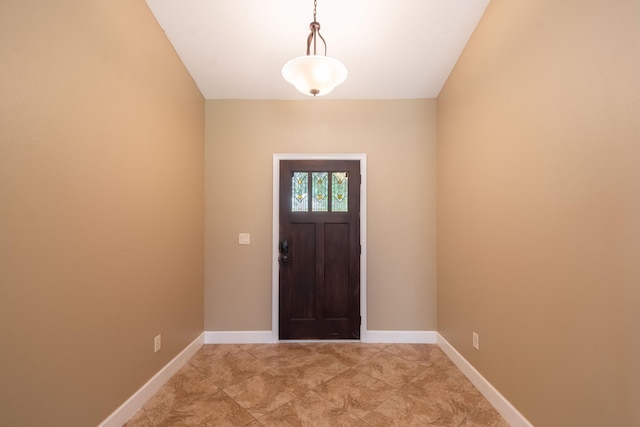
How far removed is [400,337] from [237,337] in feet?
6.11

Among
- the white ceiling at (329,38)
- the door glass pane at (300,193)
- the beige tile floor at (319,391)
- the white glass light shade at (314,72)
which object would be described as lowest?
the beige tile floor at (319,391)

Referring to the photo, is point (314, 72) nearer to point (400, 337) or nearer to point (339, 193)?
point (339, 193)

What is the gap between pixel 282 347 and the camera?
9.85 ft

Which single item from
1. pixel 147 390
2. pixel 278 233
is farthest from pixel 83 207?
pixel 278 233

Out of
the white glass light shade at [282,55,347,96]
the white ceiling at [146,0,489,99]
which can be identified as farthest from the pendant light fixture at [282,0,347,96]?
the white ceiling at [146,0,489,99]

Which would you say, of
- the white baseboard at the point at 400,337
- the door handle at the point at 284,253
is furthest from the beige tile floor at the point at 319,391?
the door handle at the point at 284,253

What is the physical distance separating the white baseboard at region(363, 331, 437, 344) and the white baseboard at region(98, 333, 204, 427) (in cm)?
188

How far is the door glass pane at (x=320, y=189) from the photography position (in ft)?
10.5

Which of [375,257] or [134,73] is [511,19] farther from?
[134,73]

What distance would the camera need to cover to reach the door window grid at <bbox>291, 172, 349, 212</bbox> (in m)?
3.19

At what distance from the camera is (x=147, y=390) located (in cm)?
204

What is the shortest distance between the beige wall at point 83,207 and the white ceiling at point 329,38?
351 mm

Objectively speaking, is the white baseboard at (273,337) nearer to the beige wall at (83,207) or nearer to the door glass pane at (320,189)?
the beige wall at (83,207)

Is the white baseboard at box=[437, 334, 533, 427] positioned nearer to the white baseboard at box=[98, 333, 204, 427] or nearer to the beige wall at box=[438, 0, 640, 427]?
the beige wall at box=[438, 0, 640, 427]
